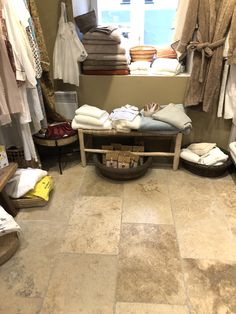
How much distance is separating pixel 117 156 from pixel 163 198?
0.53 meters

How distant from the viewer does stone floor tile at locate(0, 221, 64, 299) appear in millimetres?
1341

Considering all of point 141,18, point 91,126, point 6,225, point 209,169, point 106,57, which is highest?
point 141,18

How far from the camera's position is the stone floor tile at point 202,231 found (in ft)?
5.01

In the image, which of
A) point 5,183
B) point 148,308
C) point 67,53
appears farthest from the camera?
point 67,53

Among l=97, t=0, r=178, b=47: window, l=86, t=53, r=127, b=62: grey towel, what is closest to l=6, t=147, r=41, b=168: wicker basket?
l=86, t=53, r=127, b=62: grey towel

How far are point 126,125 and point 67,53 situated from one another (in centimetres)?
79

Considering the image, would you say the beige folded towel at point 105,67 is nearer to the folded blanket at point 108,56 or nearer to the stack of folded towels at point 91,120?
the folded blanket at point 108,56

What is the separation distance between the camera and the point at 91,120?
6.83 ft

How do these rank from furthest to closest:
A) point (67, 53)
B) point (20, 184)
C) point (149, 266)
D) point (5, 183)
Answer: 1. point (67, 53)
2. point (20, 184)
3. point (5, 183)
4. point (149, 266)

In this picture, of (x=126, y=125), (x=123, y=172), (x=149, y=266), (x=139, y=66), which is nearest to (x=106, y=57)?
(x=139, y=66)

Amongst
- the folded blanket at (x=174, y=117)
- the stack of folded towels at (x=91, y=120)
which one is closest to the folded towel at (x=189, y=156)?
the folded blanket at (x=174, y=117)

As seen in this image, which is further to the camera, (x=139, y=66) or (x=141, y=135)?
(x=139, y=66)

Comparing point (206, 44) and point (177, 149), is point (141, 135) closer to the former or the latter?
point (177, 149)

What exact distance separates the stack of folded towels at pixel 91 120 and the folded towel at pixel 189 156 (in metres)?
0.69
